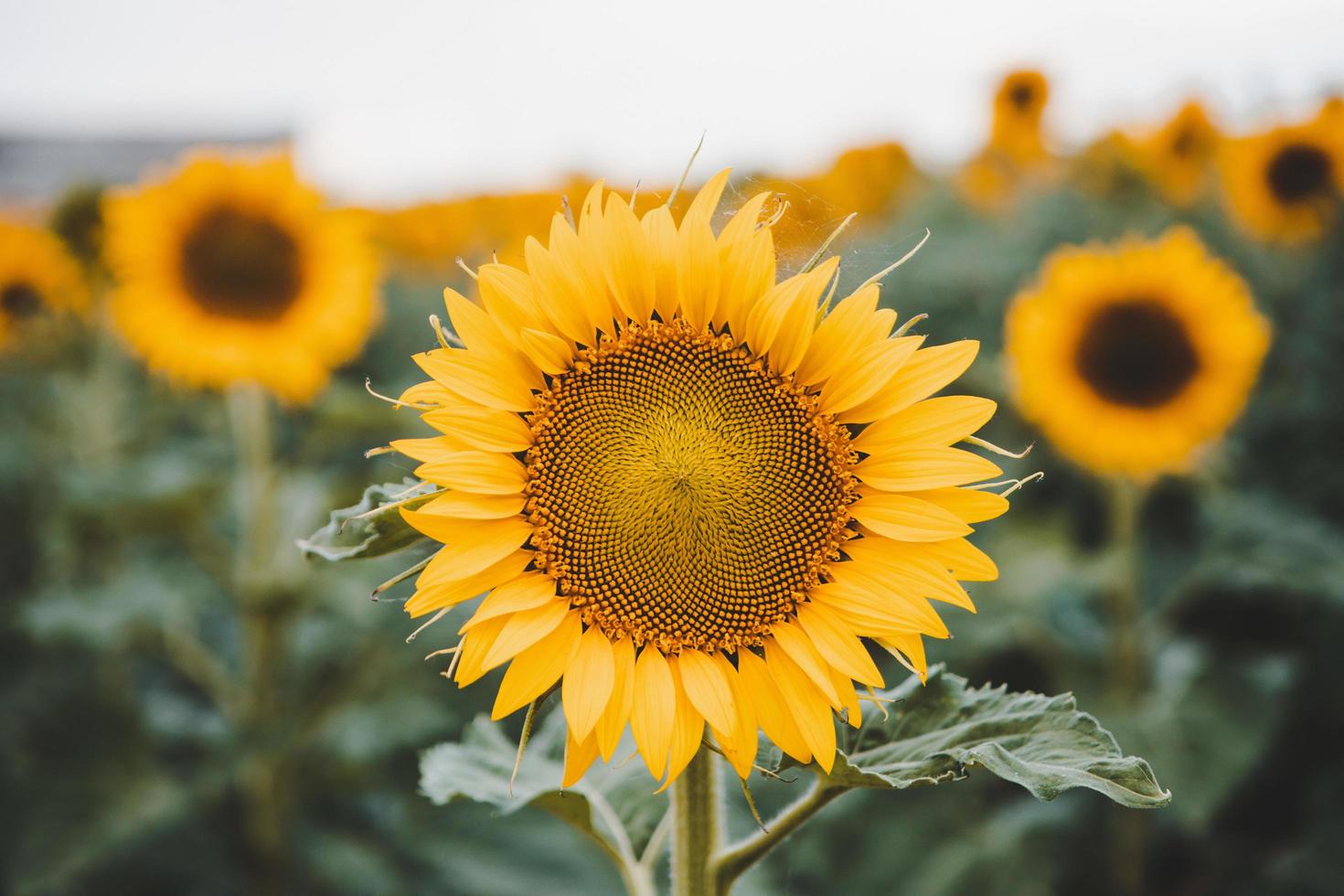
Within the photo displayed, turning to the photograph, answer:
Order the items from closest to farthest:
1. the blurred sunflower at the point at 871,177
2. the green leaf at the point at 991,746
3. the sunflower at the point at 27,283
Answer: the green leaf at the point at 991,746
the sunflower at the point at 27,283
the blurred sunflower at the point at 871,177

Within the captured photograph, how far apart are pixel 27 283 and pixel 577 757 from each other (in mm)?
5344

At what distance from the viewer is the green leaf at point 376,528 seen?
0.97m

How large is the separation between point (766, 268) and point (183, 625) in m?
2.94

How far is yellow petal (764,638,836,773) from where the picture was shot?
37.1 inches

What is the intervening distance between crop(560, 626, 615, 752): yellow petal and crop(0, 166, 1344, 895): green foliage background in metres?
1.20

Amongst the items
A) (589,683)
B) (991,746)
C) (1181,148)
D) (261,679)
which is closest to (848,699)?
(991,746)

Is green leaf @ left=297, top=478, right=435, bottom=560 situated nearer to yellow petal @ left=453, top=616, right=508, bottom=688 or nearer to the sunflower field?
the sunflower field

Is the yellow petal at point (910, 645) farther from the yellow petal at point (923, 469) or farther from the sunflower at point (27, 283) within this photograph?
the sunflower at point (27, 283)

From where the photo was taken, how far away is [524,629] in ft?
3.24

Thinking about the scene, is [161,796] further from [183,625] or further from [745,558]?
[745,558]

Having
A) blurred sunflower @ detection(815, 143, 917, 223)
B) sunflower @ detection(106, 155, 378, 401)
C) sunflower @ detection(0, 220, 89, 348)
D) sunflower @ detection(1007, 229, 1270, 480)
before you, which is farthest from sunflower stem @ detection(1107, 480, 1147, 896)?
blurred sunflower @ detection(815, 143, 917, 223)

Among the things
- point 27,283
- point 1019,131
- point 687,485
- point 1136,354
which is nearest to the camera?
point 687,485

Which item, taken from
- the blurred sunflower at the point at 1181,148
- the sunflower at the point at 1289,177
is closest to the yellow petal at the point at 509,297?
the sunflower at the point at 1289,177

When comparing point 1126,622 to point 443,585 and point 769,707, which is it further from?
point 443,585
